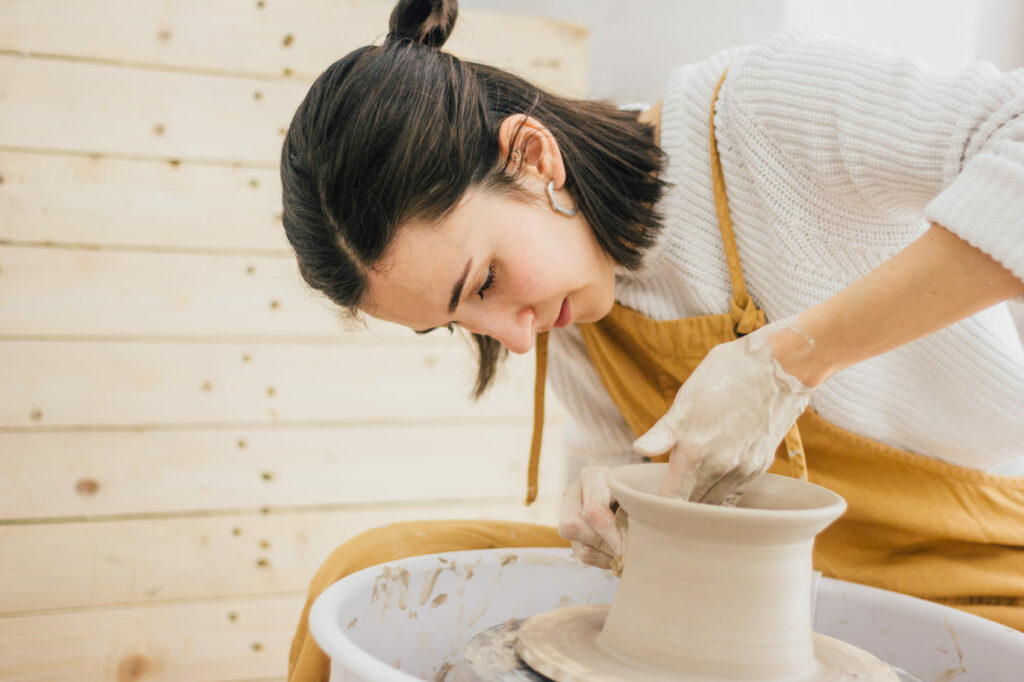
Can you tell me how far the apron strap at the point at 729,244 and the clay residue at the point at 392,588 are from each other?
0.48 metres

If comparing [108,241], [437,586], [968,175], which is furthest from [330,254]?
[108,241]

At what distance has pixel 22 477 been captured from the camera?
154 centimetres

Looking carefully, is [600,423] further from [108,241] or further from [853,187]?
[108,241]

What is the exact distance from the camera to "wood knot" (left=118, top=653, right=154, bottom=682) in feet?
5.30

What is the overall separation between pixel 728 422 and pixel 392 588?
0.42 metres

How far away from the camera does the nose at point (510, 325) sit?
3.07 ft

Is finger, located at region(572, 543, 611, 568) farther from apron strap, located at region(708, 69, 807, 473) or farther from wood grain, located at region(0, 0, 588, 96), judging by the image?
wood grain, located at region(0, 0, 588, 96)

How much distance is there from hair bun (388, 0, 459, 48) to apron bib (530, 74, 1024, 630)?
0.34 metres

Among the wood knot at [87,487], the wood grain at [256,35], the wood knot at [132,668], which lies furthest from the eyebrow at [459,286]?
the wood knot at [132,668]

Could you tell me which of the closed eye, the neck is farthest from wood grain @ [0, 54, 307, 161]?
the closed eye

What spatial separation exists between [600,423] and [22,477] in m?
1.02

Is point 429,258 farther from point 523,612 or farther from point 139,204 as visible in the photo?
point 139,204

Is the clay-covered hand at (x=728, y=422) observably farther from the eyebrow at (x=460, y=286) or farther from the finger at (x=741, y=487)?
the eyebrow at (x=460, y=286)

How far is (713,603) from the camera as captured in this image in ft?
2.34
